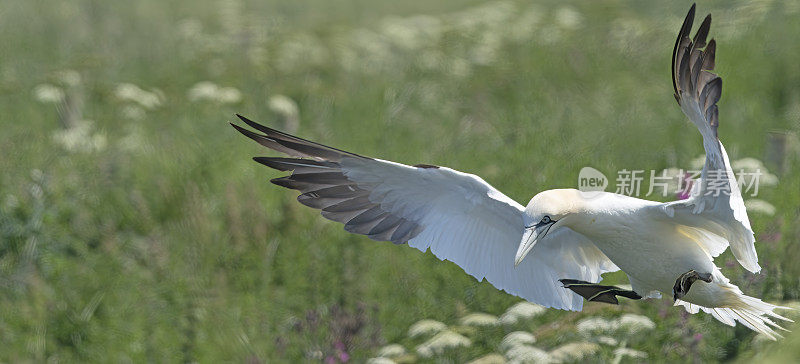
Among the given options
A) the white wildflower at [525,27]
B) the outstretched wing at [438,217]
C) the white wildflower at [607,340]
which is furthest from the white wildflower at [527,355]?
the white wildflower at [525,27]

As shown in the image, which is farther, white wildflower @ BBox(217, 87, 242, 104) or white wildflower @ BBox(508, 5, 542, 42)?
white wildflower @ BBox(508, 5, 542, 42)

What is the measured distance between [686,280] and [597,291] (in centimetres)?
45

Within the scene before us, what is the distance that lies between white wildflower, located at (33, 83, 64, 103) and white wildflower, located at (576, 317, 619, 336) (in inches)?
190

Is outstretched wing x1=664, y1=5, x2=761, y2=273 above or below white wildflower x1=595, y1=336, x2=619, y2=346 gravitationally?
above

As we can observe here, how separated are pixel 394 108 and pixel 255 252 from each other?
2.54 m

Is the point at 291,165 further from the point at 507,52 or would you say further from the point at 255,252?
the point at 507,52

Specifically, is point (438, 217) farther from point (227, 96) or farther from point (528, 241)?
point (227, 96)

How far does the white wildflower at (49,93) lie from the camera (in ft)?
26.4

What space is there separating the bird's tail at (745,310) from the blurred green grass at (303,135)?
59 cm

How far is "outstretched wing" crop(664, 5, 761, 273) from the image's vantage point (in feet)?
12.0

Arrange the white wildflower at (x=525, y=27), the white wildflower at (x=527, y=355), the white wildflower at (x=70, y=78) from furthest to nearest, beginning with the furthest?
1. the white wildflower at (x=525, y=27)
2. the white wildflower at (x=70, y=78)
3. the white wildflower at (x=527, y=355)

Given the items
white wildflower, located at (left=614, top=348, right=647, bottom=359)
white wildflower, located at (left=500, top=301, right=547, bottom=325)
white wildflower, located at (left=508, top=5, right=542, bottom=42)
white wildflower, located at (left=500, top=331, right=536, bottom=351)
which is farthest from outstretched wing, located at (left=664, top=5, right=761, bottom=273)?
white wildflower, located at (left=508, top=5, right=542, bottom=42)

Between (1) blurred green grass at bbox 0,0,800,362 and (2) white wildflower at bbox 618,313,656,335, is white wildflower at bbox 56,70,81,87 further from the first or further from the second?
(2) white wildflower at bbox 618,313,656,335

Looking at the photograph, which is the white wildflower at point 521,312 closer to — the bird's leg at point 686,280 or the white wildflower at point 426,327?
the white wildflower at point 426,327
